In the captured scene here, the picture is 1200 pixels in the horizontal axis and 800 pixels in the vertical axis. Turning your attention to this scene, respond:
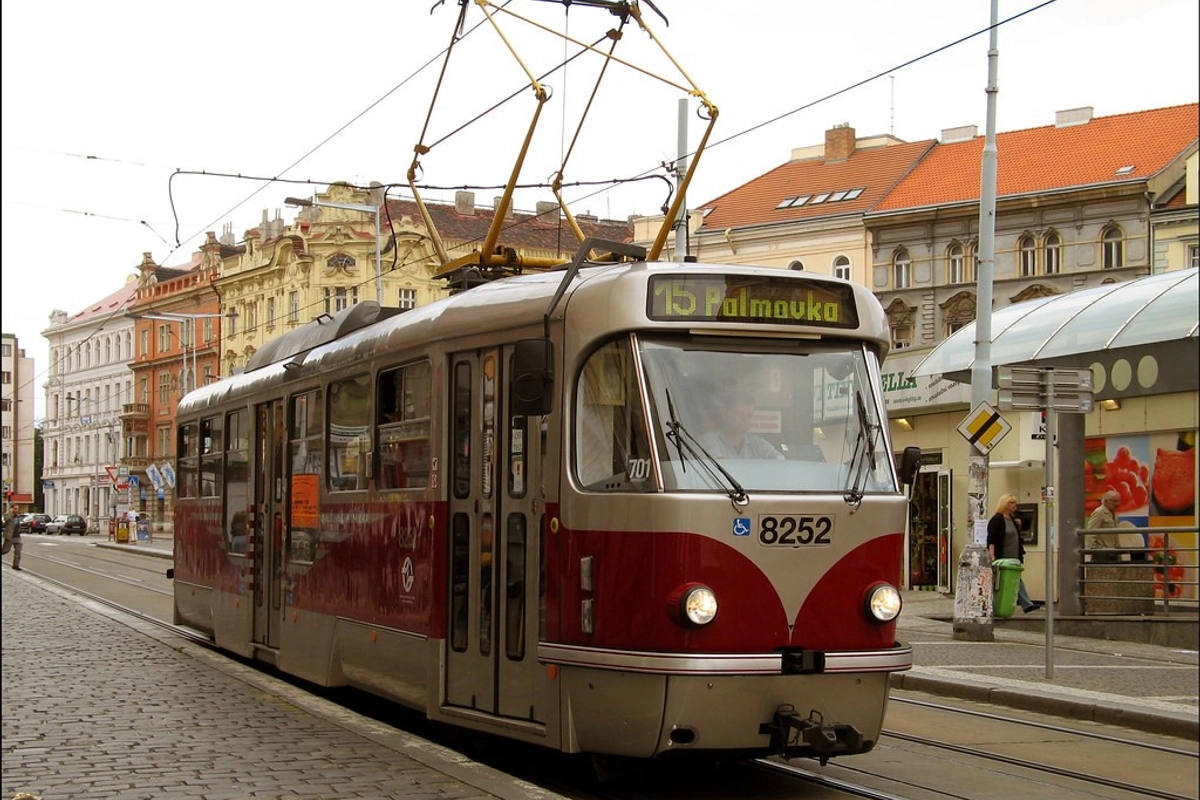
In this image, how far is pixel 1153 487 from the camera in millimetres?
19172

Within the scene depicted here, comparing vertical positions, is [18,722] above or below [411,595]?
below

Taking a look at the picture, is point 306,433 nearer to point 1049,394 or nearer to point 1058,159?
point 1049,394

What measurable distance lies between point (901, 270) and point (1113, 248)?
295 inches

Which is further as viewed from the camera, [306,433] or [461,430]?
[306,433]

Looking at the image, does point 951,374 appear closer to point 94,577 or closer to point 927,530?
point 927,530

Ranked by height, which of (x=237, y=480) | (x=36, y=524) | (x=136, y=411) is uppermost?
(x=136, y=411)

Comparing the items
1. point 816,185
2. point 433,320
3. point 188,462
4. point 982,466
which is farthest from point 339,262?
point 433,320

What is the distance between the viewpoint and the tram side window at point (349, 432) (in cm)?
1097

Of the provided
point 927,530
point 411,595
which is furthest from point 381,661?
point 927,530

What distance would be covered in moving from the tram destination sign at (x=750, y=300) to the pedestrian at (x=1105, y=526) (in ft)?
35.0

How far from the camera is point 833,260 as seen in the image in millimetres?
54969

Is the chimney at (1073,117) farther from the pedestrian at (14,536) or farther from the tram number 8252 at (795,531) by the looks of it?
the tram number 8252 at (795,531)

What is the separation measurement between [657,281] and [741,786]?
2.76 m

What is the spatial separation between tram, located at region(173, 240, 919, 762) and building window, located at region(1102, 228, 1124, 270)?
4220cm
